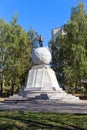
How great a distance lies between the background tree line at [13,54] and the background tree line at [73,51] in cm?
351

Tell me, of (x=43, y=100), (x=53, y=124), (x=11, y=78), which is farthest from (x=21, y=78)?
(x=53, y=124)

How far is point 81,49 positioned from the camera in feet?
106

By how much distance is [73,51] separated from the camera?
32.4 meters

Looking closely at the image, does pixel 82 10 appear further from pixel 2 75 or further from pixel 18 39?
pixel 2 75

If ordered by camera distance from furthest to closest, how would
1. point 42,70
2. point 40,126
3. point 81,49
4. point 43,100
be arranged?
point 81,49 < point 42,70 < point 43,100 < point 40,126

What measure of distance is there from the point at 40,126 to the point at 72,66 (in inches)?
1020

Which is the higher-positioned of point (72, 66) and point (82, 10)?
point (82, 10)

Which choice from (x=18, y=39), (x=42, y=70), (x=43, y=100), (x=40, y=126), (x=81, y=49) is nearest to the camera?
(x=40, y=126)

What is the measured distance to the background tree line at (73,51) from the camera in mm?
32688

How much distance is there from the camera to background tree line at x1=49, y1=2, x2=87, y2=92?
32.7 metres

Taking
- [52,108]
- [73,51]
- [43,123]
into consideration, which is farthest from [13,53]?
[43,123]

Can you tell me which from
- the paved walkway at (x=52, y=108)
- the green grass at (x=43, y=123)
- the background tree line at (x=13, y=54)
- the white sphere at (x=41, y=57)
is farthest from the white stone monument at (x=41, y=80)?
the green grass at (x=43, y=123)

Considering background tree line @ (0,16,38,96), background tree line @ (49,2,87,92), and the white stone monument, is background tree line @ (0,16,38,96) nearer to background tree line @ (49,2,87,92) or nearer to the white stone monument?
background tree line @ (49,2,87,92)

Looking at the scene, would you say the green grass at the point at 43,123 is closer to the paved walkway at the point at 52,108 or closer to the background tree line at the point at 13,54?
the paved walkway at the point at 52,108
